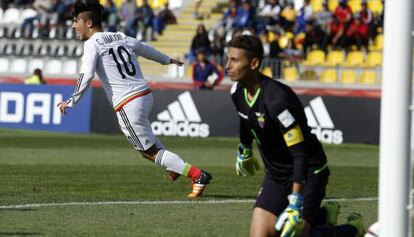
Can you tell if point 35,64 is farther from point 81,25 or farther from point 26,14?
point 81,25

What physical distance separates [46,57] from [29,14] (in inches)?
125

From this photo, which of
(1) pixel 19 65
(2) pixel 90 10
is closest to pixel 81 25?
(2) pixel 90 10

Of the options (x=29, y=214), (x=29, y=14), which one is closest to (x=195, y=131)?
(x=29, y=14)

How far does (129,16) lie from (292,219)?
2790cm

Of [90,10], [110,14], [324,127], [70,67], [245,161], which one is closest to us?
[245,161]

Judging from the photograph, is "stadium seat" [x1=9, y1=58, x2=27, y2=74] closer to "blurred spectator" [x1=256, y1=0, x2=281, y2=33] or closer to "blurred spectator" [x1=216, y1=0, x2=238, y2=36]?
"blurred spectator" [x1=216, y1=0, x2=238, y2=36]

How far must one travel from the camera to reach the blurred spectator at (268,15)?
32.3 meters

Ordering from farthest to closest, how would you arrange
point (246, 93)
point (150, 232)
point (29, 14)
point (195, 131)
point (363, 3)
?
point (29, 14), point (363, 3), point (195, 131), point (150, 232), point (246, 93)

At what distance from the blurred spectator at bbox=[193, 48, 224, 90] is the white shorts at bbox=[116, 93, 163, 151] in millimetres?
14750

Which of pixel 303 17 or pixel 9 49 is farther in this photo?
pixel 9 49

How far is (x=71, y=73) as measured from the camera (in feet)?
109

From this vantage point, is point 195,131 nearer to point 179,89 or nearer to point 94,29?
point 179,89

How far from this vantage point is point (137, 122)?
43.4 ft

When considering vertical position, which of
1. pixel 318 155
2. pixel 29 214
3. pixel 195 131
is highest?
pixel 318 155
